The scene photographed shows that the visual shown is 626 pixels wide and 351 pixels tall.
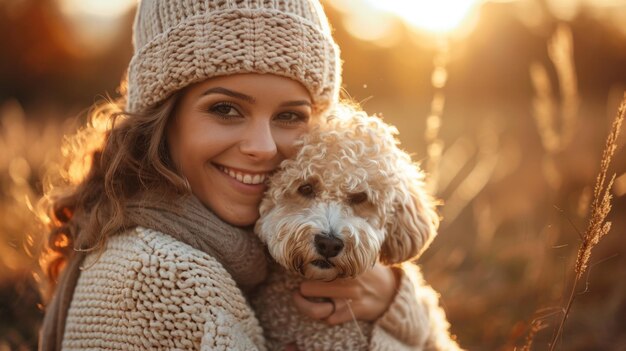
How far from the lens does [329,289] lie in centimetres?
273

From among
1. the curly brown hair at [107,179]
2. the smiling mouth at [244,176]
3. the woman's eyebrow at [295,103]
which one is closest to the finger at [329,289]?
the smiling mouth at [244,176]

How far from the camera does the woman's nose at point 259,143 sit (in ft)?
8.79

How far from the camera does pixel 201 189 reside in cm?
282

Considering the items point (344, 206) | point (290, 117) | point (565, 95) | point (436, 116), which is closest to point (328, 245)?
point (344, 206)

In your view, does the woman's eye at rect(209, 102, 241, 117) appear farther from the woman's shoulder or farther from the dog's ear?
the dog's ear

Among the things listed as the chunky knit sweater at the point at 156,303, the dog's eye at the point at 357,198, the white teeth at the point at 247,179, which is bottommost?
the chunky knit sweater at the point at 156,303

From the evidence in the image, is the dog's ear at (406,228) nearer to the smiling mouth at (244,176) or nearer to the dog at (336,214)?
the dog at (336,214)

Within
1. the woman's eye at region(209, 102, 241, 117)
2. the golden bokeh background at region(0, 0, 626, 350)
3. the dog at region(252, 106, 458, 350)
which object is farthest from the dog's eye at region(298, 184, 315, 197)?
the golden bokeh background at region(0, 0, 626, 350)

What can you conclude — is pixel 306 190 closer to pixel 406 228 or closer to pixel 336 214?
pixel 336 214

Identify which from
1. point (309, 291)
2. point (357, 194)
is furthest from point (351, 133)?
point (309, 291)

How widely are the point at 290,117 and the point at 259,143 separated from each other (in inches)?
11.9

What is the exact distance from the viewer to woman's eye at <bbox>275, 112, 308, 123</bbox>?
2867 mm

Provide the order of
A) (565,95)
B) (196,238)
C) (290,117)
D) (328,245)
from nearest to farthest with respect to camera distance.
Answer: (328,245)
(196,238)
(290,117)
(565,95)

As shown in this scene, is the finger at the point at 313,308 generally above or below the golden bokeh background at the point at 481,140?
above
